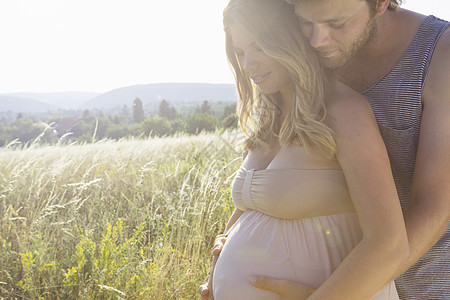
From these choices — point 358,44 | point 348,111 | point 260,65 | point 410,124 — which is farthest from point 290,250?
point 358,44

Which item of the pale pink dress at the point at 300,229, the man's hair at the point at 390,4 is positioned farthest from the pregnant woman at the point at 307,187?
the man's hair at the point at 390,4

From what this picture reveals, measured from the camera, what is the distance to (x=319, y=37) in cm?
170

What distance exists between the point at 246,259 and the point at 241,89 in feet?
3.24

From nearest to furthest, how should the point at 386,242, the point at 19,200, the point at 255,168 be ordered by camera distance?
the point at 386,242, the point at 255,168, the point at 19,200

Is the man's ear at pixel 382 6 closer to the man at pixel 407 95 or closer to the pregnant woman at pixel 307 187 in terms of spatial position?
the man at pixel 407 95

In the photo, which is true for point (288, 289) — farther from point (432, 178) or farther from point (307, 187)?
point (432, 178)

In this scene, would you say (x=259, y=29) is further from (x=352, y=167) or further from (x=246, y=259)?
(x=246, y=259)

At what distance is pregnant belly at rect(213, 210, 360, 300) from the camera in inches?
61.0

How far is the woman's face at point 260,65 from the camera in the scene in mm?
1844

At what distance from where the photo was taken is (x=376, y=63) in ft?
5.90

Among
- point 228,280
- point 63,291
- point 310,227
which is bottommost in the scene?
point 63,291

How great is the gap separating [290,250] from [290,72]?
747 mm

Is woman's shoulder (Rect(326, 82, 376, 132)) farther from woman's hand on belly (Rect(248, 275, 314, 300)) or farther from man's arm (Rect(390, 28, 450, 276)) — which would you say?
woman's hand on belly (Rect(248, 275, 314, 300))

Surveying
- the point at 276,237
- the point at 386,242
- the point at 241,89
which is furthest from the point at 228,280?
the point at 241,89
